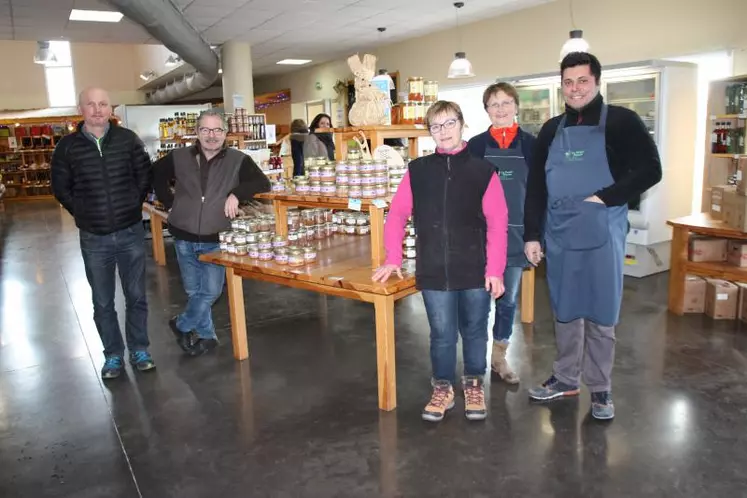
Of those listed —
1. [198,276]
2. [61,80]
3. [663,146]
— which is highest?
[61,80]

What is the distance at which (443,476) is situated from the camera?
2.65 m

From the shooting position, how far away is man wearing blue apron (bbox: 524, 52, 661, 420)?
2.80m

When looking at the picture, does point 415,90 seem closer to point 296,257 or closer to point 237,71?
point 296,257

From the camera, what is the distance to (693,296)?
4.81 m

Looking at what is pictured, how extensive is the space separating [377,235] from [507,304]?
840mm

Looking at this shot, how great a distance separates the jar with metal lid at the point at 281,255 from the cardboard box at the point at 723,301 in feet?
10.6

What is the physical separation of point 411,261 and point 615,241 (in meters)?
1.15

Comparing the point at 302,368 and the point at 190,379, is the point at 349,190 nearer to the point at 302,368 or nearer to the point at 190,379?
the point at 302,368

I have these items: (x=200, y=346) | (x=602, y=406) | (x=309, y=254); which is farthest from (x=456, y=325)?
(x=200, y=346)

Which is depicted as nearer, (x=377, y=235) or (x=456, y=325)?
(x=456, y=325)

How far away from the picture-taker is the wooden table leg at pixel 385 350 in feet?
10.4

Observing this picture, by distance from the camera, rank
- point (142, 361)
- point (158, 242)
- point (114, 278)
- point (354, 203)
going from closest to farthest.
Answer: point (354, 203) → point (114, 278) → point (142, 361) → point (158, 242)

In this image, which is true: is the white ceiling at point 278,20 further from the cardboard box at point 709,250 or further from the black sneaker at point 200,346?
the black sneaker at point 200,346

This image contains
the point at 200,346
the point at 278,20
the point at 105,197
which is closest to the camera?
the point at 105,197
